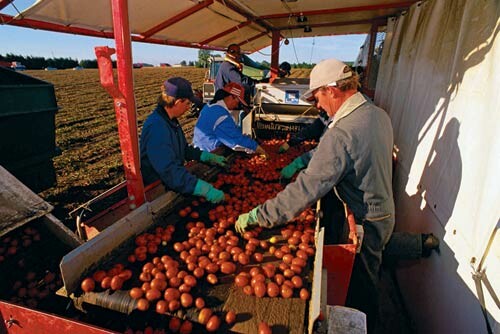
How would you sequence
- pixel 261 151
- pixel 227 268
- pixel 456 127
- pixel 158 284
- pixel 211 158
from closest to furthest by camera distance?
pixel 158 284 < pixel 227 268 < pixel 456 127 < pixel 211 158 < pixel 261 151

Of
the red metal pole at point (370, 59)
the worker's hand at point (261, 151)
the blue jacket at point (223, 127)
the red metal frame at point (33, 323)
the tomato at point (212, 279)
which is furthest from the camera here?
the red metal pole at point (370, 59)

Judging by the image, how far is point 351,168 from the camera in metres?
2.40

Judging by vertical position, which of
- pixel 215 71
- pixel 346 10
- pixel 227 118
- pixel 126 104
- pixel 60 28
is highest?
pixel 346 10

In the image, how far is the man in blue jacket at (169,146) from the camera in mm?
3029

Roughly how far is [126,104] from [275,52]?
6.59 m

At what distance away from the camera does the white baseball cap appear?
2.50m

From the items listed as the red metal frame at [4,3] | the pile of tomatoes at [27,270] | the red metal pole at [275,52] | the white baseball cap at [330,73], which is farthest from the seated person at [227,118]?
the red metal pole at [275,52]

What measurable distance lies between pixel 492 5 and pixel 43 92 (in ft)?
16.5

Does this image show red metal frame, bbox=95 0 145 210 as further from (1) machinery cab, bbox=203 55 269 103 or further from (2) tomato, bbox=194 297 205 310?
(1) machinery cab, bbox=203 55 269 103

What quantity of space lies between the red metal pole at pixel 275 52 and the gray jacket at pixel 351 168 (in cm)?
613

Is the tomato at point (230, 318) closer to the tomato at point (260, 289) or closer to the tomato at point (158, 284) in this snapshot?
the tomato at point (260, 289)

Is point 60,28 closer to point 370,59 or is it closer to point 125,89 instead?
point 125,89

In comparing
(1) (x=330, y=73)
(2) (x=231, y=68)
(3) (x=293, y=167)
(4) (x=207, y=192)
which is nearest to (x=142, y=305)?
(4) (x=207, y=192)

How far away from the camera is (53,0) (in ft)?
9.66
